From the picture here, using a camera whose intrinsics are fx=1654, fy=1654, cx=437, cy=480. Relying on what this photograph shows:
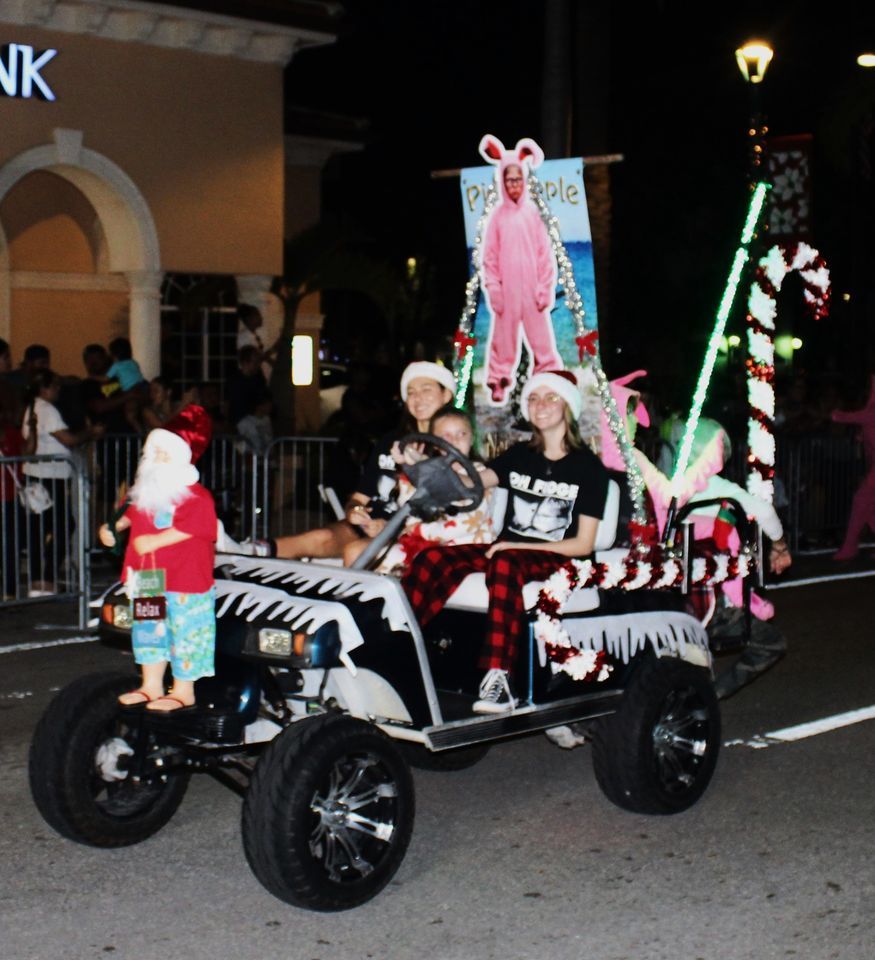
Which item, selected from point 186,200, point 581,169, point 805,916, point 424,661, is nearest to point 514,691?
point 424,661

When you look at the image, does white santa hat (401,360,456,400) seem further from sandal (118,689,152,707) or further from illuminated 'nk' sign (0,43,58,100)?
illuminated 'nk' sign (0,43,58,100)

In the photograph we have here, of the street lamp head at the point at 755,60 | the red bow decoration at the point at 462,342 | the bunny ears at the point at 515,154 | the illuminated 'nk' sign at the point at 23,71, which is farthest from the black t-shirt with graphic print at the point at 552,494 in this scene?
the illuminated 'nk' sign at the point at 23,71

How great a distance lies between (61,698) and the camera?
19.0 ft

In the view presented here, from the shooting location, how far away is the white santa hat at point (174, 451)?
569 centimetres

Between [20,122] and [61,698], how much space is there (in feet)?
41.1

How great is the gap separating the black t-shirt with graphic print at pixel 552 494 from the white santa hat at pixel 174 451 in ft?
5.37

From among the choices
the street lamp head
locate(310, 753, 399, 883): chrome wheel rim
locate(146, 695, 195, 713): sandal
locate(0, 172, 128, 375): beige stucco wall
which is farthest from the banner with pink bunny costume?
locate(0, 172, 128, 375): beige stucco wall

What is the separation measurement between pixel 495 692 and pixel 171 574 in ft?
4.23

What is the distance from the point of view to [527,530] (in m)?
6.79

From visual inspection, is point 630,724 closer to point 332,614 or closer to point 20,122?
point 332,614

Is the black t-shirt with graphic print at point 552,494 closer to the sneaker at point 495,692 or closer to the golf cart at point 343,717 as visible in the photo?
the golf cart at point 343,717

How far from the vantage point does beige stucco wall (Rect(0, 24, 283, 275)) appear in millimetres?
17406

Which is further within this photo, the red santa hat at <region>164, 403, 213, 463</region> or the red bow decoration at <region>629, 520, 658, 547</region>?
the red bow decoration at <region>629, 520, 658, 547</region>

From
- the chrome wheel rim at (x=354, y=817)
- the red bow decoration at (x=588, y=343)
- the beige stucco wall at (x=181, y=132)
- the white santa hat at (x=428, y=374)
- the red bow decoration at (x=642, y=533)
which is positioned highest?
the beige stucco wall at (x=181, y=132)
